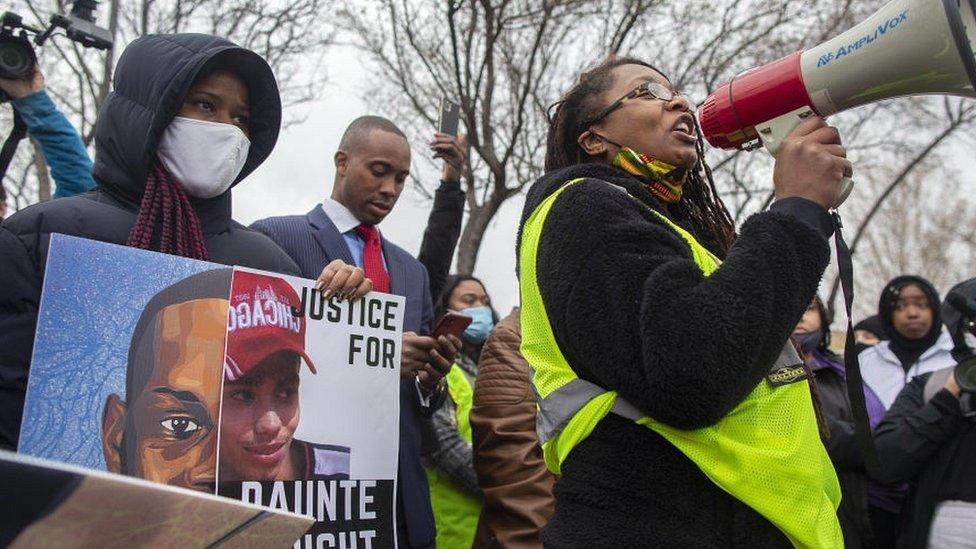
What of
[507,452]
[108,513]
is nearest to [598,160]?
[507,452]

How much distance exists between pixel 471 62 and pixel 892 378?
6218 millimetres

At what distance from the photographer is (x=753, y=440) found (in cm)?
153

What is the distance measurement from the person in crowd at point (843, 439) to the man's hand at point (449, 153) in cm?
159

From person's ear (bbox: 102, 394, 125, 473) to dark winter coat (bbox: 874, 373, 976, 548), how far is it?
2.89 meters

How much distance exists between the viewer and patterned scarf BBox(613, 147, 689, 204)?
1.97m

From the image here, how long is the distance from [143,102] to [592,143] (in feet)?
3.49

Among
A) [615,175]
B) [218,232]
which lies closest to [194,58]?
[218,232]

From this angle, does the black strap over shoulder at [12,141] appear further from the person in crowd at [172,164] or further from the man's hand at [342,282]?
the man's hand at [342,282]

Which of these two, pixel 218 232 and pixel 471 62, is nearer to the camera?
pixel 218 232

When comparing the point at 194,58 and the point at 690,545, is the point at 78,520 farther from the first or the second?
the point at 194,58

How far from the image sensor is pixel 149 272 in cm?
179

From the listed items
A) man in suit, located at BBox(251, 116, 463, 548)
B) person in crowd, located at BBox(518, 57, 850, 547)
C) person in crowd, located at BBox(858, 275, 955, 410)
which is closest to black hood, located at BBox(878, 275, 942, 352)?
person in crowd, located at BBox(858, 275, 955, 410)

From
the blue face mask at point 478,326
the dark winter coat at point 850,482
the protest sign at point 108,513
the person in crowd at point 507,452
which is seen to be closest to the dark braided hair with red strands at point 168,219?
the protest sign at point 108,513

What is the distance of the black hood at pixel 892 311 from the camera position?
16.1ft
